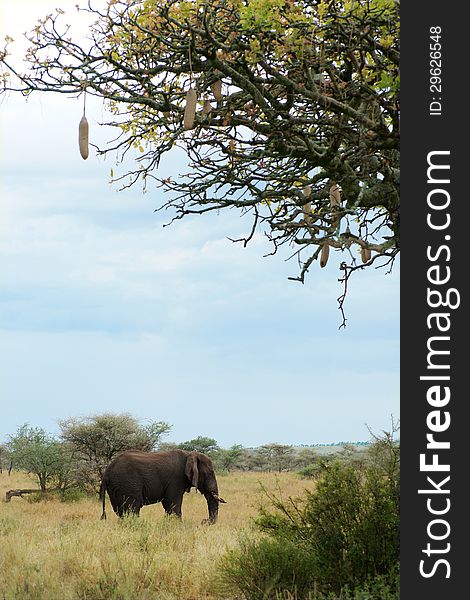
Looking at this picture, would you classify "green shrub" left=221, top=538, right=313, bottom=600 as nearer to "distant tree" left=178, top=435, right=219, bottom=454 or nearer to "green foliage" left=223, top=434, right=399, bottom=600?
"green foliage" left=223, top=434, right=399, bottom=600

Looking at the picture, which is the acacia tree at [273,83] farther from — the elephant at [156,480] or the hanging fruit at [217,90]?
the elephant at [156,480]

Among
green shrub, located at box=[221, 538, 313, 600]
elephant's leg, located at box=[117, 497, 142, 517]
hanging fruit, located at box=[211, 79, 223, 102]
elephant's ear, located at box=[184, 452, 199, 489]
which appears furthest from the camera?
elephant's ear, located at box=[184, 452, 199, 489]

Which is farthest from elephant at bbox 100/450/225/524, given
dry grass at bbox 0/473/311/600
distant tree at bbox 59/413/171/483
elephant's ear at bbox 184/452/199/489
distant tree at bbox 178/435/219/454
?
distant tree at bbox 178/435/219/454

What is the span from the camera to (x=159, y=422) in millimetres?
31000

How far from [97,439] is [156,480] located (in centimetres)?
1052

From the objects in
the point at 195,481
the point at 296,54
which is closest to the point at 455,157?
the point at 296,54

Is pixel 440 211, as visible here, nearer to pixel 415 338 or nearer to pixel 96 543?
pixel 415 338

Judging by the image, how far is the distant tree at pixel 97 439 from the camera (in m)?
29.0

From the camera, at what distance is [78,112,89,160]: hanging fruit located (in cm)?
675

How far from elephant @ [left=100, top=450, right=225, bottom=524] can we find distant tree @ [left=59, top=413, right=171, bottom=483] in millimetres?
9649

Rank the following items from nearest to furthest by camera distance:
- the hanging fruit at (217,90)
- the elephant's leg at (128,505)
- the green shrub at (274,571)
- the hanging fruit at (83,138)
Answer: the hanging fruit at (83,138), the hanging fruit at (217,90), the green shrub at (274,571), the elephant's leg at (128,505)

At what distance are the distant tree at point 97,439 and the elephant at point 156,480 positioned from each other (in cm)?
965

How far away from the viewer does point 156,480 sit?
62.7 ft

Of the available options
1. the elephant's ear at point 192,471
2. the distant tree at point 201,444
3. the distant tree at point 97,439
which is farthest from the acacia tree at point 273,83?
the distant tree at point 201,444
